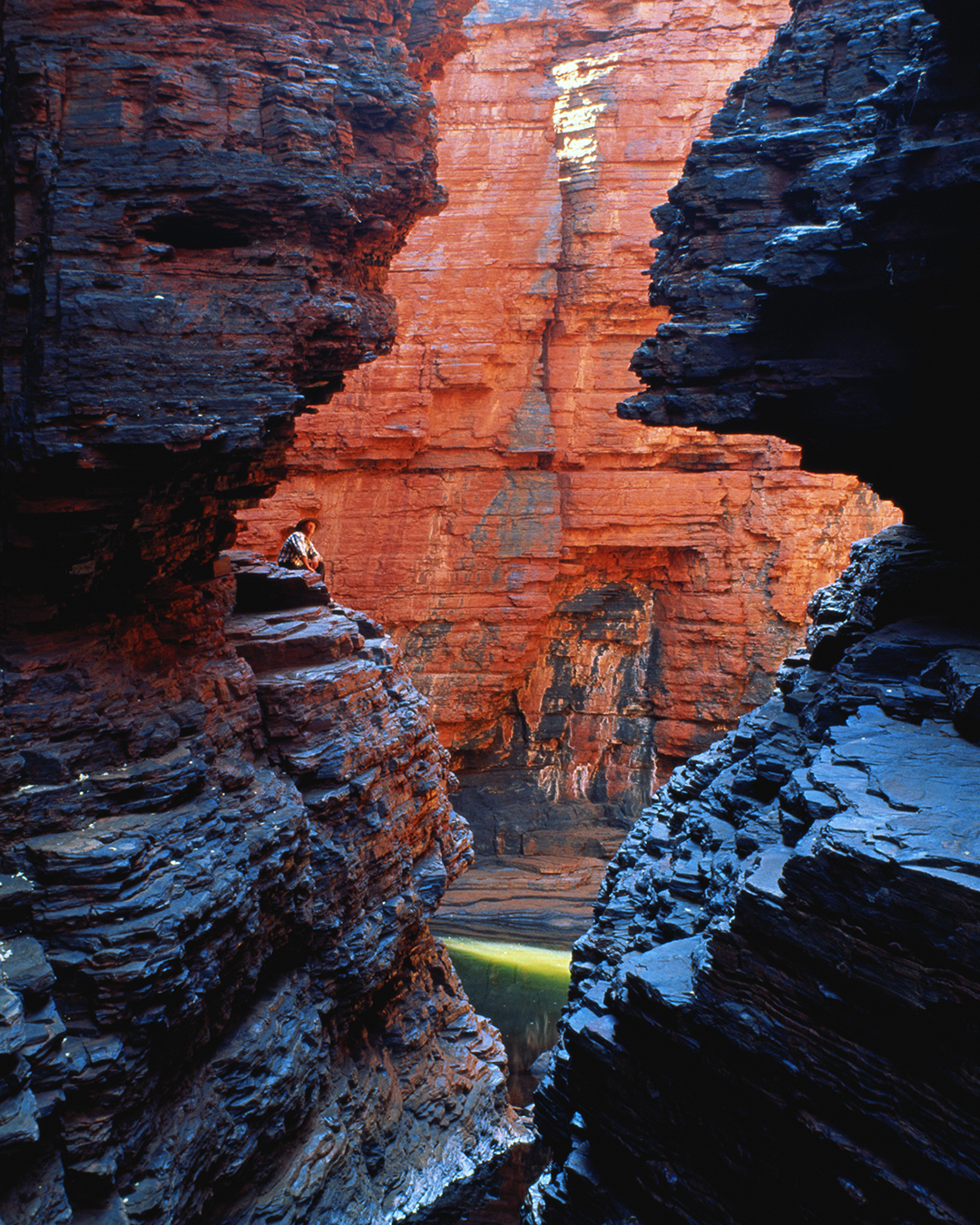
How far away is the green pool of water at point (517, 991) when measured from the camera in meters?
17.0

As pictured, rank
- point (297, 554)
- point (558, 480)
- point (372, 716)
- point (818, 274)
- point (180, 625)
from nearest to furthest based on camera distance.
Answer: point (818, 274), point (180, 625), point (372, 716), point (297, 554), point (558, 480)

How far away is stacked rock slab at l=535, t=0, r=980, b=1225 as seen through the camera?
16.1ft

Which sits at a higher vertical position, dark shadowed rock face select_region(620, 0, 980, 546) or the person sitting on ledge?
dark shadowed rock face select_region(620, 0, 980, 546)

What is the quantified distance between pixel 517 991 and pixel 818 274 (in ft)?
51.8

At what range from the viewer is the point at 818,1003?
17.4 ft

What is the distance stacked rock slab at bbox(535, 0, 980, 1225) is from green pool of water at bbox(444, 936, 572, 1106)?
804 centimetres

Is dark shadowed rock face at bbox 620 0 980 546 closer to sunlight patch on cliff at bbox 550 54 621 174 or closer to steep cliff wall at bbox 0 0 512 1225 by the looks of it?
steep cliff wall at bbox 0 0 512 1225

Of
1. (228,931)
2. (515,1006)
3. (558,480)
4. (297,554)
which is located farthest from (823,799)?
(558,480)

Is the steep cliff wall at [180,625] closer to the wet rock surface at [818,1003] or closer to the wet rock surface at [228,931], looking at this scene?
the wet rock surface at [228,931]

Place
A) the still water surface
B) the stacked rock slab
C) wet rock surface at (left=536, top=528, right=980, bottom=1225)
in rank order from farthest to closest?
1. the still water surface
2. the stacked rock slab
3. wet rock surface at (left=536, top=528, right=980, bottom=1225)

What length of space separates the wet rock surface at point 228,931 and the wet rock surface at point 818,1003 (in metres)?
3.22

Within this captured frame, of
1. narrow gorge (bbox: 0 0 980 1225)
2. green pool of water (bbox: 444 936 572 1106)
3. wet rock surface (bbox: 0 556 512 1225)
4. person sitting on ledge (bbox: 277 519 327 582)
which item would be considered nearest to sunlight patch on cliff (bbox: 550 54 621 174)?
narrow gorge (bbox: 0 0 980 1225)

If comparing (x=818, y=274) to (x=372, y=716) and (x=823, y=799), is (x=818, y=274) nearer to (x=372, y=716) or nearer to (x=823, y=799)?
(x=823, y=799)

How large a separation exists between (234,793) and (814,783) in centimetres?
631
